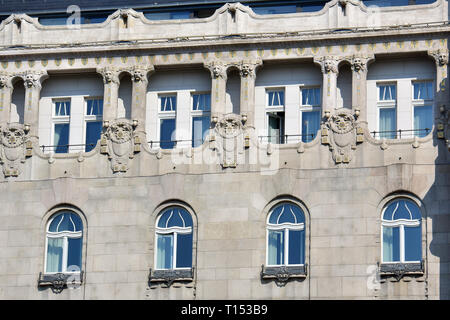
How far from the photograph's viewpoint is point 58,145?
7488cm

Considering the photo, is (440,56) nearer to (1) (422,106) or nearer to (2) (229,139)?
(1) (422,106)

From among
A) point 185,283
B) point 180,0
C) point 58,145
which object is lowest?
point 185,283

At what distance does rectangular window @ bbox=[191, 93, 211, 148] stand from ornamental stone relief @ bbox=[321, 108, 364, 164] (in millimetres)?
5181

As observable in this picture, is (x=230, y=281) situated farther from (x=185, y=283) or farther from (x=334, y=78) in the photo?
(x=334, y=78)

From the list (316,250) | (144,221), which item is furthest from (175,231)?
(316,250)

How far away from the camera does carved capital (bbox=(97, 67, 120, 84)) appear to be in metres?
74.3

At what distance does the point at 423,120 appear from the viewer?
7244 cm

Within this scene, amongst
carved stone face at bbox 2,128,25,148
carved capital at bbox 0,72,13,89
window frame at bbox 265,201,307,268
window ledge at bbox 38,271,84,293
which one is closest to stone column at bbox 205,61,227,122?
window frame at bbox 265,201,307,268

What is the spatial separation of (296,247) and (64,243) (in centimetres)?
971

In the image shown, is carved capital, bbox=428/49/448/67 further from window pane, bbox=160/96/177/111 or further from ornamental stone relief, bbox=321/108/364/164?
window pane, bbox=160/96/177/111

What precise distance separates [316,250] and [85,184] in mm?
10178

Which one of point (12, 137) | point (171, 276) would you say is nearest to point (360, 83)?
point (171, 276)

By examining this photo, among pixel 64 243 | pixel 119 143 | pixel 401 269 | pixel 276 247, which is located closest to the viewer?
pixel 401 269

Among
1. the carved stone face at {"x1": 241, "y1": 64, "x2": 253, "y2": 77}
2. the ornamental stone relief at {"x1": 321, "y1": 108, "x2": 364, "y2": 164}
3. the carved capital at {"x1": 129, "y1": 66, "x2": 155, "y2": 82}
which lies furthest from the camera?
the carved capital at {"x1": 129, "y1": 66, "x2": 155, "y2": 82}
